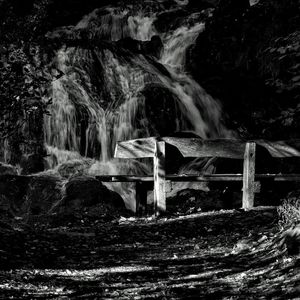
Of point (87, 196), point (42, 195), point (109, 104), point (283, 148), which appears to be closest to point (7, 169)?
point (42, 195)

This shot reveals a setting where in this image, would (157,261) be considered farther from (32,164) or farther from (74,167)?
(32,164)

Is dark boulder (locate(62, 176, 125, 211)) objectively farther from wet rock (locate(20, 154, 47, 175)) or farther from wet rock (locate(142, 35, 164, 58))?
wet rock (locate(142, 35, 164, 58))

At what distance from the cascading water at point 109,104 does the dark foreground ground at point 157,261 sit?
299 inches

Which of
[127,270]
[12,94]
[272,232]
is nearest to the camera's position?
[127,270]

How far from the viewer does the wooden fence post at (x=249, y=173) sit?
402 inches

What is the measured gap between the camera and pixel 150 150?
10359mm

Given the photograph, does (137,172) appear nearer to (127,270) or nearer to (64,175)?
(64,175)

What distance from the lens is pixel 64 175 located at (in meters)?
17.2

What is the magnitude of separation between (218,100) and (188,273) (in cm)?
1384

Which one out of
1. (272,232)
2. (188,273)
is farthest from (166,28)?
(188,273)


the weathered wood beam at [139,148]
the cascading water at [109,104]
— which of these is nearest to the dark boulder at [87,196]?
the cascading water at [109,104]

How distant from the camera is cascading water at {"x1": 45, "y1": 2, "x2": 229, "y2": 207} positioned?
18062 millimetres

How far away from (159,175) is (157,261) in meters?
3.74

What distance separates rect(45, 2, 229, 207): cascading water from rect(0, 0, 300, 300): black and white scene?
0.05 m
